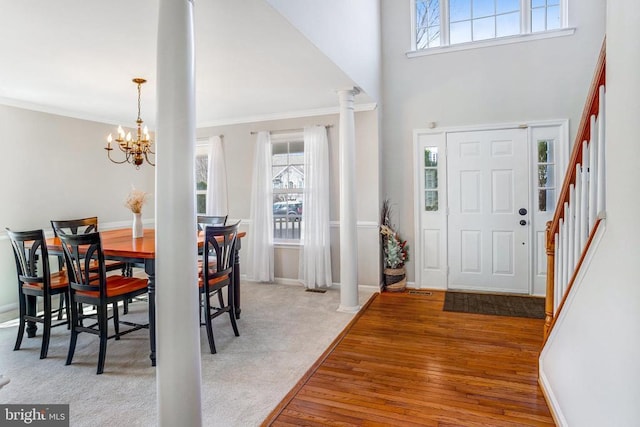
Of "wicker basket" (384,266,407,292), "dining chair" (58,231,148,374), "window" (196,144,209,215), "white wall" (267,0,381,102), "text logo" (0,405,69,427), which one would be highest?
"white wall" (267,0,381,102)

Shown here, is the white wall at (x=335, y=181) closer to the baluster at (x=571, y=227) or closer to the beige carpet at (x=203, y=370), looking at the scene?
the beige carpet at (x=203, y=370)

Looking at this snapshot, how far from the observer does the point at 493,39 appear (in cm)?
462

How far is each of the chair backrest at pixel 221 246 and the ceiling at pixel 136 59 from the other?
1.40 metres

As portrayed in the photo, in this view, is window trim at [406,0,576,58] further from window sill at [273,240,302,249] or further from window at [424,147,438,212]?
window sill at [273,240,302,249]

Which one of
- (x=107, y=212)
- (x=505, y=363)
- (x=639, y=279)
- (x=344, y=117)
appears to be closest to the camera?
(x=639, y=279)

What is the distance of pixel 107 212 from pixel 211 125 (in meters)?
1.95

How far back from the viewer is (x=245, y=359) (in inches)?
116

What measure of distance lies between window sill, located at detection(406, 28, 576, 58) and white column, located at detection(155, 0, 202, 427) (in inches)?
152

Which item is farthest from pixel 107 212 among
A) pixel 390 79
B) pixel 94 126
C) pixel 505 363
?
pixel 505 363

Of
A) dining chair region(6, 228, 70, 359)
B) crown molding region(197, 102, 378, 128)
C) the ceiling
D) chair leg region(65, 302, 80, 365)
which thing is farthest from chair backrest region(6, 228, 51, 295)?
crown molding region(197, 102, 378, 128)

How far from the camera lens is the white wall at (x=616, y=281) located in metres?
1.34

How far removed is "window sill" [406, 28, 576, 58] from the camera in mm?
4376

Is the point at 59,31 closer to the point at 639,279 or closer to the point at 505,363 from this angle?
the point at 639,279

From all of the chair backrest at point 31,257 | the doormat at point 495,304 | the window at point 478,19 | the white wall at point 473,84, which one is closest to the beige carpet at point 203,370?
the chair backrest at point 31,257
